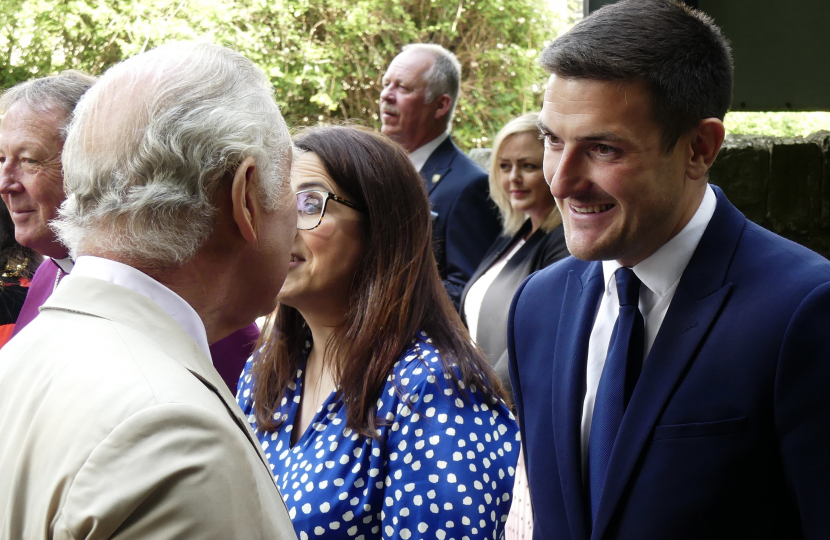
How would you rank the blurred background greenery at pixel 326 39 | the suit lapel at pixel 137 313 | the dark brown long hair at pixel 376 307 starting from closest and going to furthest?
the suit lapel at pixel 137 313 < the dark brown long hair at pixel 376 307 < the blurred background greenery at pixel 326 39

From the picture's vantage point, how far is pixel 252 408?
2.27 metres

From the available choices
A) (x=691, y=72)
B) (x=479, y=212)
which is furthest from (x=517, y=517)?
(x=479, y=212)

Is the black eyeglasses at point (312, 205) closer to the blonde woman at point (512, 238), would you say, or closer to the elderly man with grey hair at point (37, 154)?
the elderly man with grey hair at point (37, 154)

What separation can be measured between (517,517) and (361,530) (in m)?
0.37

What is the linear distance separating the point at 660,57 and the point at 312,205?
1.05 metres

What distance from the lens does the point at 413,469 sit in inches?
69.8

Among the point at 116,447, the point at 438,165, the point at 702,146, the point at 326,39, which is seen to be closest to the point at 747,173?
the point at 438,165

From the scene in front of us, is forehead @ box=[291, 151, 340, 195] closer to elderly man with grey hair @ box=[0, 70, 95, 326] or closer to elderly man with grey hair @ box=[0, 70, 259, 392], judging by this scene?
elderly man with grey hair @ box=[0, 70, 259, 392]

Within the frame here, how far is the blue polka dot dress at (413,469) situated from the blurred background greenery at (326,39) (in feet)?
28.2

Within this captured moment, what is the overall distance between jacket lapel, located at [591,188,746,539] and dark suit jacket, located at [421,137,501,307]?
2.47 m

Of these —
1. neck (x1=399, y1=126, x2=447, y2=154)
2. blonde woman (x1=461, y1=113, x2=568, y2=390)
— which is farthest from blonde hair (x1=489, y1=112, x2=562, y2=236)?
neck (x1=399, y1=126, x2=447, y2=154)

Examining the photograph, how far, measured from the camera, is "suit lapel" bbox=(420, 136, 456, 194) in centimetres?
431

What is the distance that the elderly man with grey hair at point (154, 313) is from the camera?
3.25 feet

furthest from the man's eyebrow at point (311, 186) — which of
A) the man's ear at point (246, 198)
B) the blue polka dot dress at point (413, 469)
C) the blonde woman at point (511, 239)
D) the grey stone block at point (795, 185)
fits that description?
the grey stone block at point (795, 185)
